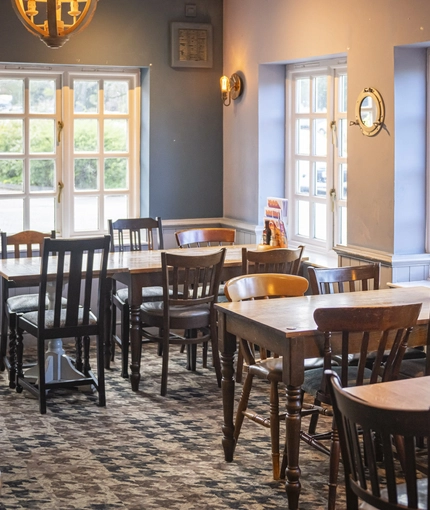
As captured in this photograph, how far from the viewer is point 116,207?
7.20 metres

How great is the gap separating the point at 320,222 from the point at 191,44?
190cm

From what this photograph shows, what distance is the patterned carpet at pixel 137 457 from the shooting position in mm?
3676

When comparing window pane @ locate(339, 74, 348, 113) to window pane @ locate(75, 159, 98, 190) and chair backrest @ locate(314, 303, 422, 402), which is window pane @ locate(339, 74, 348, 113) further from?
chair backrest @ locate(314, 303, 422, 402)

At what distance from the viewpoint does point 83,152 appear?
7.00 m

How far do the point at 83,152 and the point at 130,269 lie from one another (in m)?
1.99

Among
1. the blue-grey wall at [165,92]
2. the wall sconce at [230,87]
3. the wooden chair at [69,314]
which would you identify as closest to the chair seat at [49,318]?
the wooden chair at [69,314]

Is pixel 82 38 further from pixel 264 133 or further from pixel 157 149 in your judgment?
pixel 264 133

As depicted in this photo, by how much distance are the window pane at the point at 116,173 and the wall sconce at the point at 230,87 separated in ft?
3.25

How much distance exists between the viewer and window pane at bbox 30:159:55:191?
22.5 feet

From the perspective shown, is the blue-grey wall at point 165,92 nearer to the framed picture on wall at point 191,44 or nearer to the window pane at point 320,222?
the framed picture on wall at point 191,44

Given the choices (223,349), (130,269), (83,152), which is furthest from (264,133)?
(223,349)

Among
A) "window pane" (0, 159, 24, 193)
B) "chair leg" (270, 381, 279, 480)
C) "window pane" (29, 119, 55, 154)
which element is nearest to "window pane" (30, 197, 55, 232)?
"window pane" (0, 159, 24, 193)

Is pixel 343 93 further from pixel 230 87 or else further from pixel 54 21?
pixel 54 21

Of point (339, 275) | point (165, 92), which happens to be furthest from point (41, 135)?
point (339, 275)
